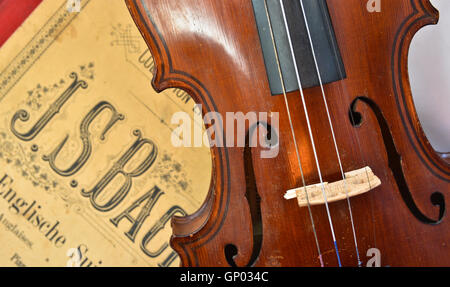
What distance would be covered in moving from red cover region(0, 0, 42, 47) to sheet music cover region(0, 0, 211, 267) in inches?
1.1

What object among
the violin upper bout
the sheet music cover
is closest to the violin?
the violin upper bout

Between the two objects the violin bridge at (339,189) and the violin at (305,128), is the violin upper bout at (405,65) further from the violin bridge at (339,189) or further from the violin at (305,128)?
the violin bridge at (339,189)

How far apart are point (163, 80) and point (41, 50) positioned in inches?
26.3

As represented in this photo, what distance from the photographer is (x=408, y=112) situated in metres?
1.07

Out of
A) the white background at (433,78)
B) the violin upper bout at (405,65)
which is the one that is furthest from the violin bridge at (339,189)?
the white background at (433,78)

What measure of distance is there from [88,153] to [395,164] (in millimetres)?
1013

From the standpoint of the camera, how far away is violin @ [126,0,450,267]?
1042 mm

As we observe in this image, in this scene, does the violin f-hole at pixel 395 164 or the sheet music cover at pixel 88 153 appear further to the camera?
the sheet music cover at pixel 88 153

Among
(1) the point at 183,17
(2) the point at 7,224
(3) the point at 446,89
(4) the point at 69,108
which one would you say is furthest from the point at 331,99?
(2) the point at 7,224

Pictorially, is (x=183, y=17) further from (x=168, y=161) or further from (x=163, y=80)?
(x=168, y=161)

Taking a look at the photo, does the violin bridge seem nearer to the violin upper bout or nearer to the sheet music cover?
the violin upper bout

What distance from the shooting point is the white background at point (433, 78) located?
138 centimetres

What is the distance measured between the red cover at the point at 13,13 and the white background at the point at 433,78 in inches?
50.5

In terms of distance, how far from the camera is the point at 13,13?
4.93ft
